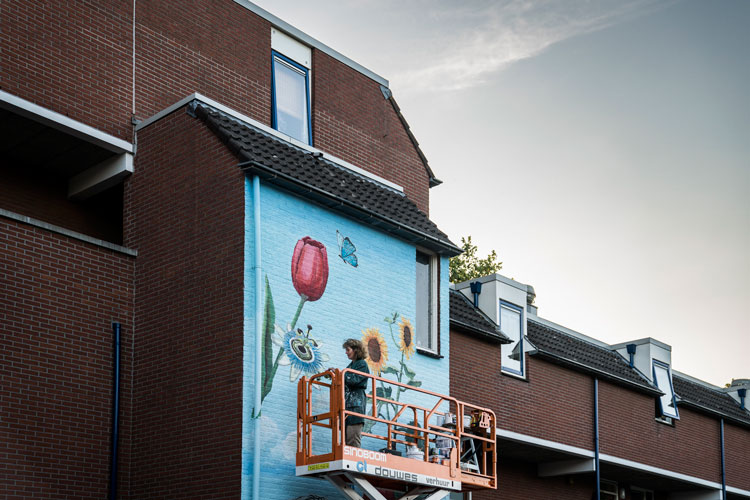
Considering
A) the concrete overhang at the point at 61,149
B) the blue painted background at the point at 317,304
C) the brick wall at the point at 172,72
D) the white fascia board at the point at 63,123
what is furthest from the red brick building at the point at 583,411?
the white fascia board at the point at 63,123

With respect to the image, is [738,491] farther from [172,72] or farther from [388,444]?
[172,72]

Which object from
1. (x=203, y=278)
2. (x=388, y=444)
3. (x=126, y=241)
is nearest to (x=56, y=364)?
(x=203, y=278)

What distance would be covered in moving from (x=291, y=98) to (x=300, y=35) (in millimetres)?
1282

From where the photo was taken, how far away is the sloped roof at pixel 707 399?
26.7 metres

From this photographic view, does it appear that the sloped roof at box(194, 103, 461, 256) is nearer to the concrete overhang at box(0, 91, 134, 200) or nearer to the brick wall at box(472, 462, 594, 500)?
the concrete overhang at box(0, 91, 134, 200)

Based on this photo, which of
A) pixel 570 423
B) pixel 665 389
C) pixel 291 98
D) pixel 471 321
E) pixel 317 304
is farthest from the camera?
pixel 665 389

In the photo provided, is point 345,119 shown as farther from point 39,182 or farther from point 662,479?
point 662,479

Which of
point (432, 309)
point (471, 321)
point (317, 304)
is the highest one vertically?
point (471, 321)

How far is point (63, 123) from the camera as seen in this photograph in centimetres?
1538

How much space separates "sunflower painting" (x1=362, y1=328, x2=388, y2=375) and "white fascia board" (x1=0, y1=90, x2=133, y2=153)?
15.9 feet

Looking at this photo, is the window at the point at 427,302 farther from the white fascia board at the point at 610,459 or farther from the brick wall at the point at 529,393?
the white fascia board at the point at 610,459

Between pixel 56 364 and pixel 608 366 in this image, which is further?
pixel 608 366

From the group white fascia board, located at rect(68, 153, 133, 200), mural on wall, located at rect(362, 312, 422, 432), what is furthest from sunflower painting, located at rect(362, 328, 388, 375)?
white fascia board, located at rect(68, 153, 133, 200)

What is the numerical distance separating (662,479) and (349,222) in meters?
13.5
